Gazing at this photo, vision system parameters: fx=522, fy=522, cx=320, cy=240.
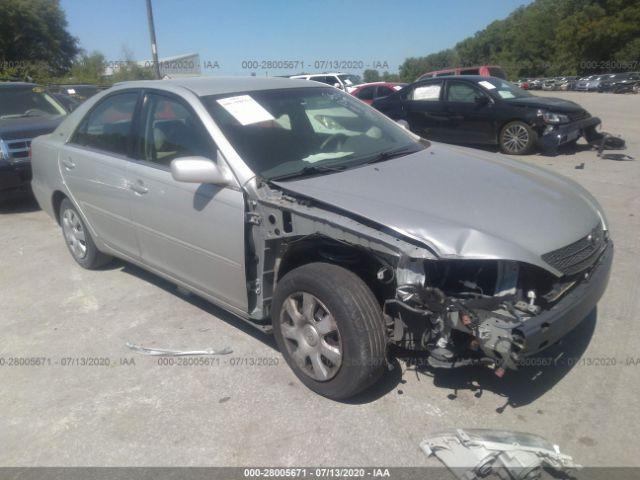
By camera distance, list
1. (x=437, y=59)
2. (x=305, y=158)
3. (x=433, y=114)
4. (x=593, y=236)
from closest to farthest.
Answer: (x=593, y=236) → (x=305, y=158) → (x=433, y=114) → (x=437, y=59)

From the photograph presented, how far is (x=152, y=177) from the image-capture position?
3504 millimetres

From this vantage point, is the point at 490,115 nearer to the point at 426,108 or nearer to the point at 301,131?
the point at 426,108

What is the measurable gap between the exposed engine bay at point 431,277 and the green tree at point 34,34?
106 ft

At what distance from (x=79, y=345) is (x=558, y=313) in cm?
302

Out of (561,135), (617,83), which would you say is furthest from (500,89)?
(617,83)

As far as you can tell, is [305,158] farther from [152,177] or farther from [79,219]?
[79,219]

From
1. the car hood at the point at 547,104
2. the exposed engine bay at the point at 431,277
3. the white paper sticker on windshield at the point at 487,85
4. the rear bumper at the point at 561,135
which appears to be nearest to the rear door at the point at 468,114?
the white paper sticker on windshield at the point at 487,85

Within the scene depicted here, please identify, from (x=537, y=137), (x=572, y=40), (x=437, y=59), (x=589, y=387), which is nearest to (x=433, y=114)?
(x=537, y=137)

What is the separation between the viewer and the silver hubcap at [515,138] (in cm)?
912

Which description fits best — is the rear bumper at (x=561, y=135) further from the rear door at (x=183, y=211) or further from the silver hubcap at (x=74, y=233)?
the silver hubcap at (x=74, y=233)

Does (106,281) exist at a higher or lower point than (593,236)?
lower

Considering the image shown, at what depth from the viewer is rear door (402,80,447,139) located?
10.2 metres

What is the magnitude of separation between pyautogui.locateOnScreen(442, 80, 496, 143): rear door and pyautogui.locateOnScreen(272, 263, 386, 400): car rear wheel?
7.71m

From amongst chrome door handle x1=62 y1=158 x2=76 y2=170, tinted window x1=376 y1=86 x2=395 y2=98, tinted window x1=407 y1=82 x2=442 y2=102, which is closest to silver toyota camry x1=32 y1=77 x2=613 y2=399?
chrome door handle x1=62 y1=158 x2=76 y2=170
